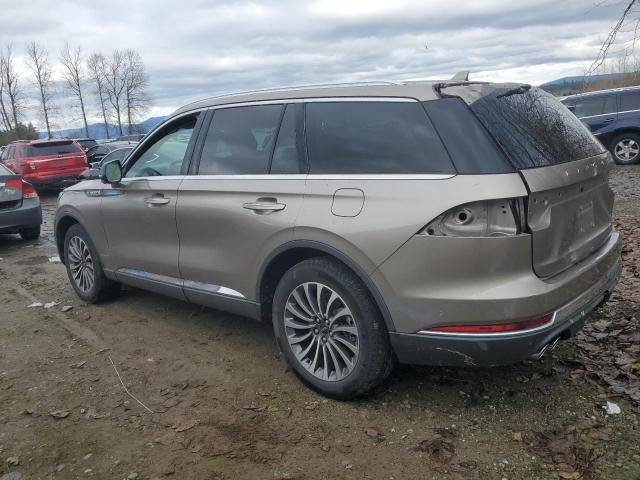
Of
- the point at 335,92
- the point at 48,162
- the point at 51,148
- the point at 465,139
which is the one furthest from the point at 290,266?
the point at 51,148

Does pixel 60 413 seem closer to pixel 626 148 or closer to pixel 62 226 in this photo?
pixel 62 226

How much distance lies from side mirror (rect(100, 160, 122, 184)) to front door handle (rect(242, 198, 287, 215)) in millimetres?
1722

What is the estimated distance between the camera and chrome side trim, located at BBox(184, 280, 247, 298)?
3.83 metres

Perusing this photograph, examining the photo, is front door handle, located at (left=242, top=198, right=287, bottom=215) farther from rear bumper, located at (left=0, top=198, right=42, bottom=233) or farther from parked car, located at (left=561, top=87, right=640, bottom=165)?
parked car, located at (left=561, top=87, right=640, bottom=165)

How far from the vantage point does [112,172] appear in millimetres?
4750

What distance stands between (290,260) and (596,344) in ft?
7.22

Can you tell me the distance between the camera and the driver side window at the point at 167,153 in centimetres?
429

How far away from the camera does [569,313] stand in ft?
9.44

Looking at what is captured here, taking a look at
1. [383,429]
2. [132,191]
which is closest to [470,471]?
[383,429]

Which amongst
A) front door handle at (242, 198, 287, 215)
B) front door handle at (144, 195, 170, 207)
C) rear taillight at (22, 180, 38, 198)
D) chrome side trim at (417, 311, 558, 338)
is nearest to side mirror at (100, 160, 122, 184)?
front door handle at (144, 195, 170, 207)

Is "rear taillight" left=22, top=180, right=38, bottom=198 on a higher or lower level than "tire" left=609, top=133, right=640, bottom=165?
higher

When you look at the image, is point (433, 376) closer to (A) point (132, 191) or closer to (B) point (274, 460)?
(B) point (274, 460)

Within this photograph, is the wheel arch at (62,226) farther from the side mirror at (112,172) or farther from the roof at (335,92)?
the roof at (335,92)

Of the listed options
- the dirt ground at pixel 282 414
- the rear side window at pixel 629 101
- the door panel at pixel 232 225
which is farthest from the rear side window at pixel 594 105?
the door panel at pixel 232 225
